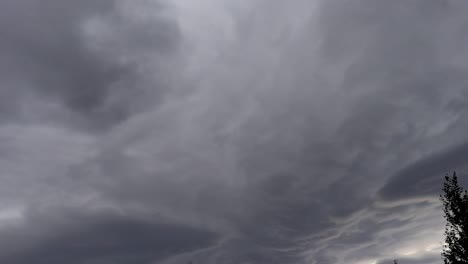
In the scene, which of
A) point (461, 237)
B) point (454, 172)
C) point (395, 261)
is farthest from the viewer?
point (395, 261)

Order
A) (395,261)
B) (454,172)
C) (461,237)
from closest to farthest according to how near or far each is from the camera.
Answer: (461,237)
(454,172)
(395,261)

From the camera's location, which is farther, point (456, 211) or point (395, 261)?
point (395, 261)

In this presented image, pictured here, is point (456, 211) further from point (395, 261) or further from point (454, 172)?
point (395, 261)

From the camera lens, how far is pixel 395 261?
2859 inches

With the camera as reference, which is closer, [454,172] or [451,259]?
[451,259]

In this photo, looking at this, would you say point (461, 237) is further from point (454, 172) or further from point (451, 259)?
point (454, 172)

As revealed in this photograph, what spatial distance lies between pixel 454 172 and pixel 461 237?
21.5 ft

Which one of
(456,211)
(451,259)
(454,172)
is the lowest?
(451,259)

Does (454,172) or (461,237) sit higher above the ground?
(454,172)

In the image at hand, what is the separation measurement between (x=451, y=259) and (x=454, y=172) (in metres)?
8.47

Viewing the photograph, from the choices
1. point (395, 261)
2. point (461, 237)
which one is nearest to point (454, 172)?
point (461, 237)

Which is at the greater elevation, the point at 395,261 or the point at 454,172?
the point at 454,172

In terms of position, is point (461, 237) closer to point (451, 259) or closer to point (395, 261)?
point (451, 259)

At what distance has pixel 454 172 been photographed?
35.7 metres
